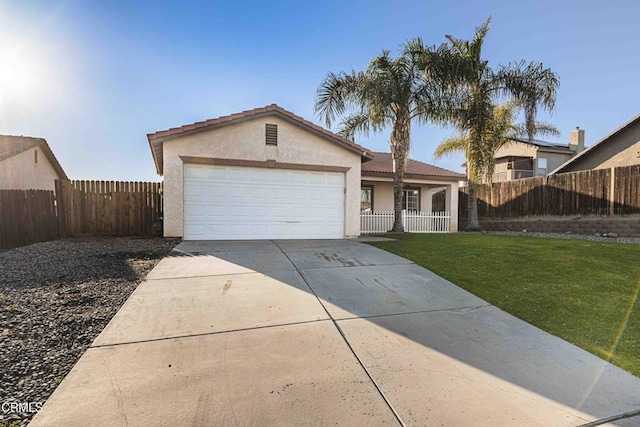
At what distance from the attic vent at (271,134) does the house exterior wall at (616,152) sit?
19424mm

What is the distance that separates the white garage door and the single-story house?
0.03m

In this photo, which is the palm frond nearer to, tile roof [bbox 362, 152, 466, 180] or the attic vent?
tile roof [bbox 362, 152, 466, 180]

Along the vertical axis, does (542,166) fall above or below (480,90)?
below

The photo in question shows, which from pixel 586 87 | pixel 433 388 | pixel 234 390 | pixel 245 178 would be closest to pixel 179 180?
pixel 245 178

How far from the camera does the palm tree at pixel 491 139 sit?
14258mm

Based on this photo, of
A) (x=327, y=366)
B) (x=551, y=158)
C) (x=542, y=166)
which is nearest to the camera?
(x=327, y=366)

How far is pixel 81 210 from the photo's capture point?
11391mm

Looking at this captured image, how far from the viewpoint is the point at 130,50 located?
963 cm

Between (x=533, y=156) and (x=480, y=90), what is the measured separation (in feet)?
48.9

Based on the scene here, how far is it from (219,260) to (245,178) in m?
4.12

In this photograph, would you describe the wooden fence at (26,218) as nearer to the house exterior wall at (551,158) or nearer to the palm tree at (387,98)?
the palm tree at (387,98)

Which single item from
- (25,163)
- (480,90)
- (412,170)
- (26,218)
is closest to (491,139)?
(480,90)

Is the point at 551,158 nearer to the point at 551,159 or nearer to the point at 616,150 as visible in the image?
the point at 551,159

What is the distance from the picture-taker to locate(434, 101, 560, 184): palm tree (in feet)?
46.8
